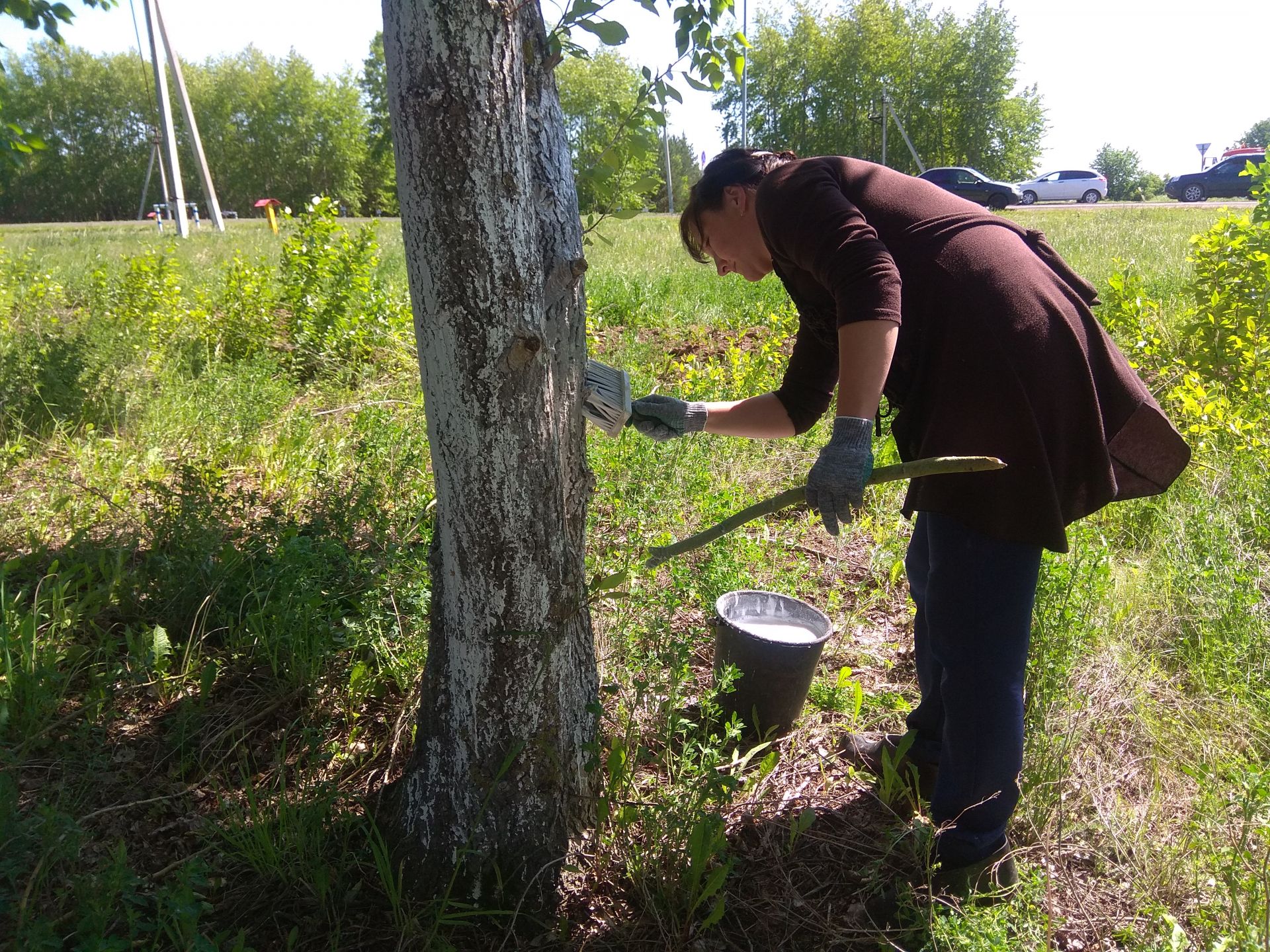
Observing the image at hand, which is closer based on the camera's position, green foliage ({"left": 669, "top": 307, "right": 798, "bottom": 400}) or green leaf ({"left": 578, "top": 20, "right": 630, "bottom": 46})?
green leaf ({"left": 578, "top": 20, "right": 630, "bottom": 46})

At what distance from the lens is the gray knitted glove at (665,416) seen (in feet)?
6.87

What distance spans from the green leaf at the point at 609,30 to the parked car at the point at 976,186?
23.3 metres

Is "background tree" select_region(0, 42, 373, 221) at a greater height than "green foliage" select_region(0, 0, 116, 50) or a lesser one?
greater

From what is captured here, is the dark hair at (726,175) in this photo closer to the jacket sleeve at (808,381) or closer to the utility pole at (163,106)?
the jacket sleeve at (808,381)

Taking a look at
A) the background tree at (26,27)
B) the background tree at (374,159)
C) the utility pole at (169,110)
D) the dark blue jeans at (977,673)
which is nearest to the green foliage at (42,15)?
the background tree at (26,27)

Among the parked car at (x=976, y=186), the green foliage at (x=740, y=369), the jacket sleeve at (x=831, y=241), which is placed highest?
the parked car at (x=976, y=186)

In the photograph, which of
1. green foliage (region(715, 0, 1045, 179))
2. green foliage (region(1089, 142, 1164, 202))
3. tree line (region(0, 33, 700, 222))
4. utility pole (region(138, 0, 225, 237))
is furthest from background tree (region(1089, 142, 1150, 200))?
utility pole (region(138, 0, 225, 237))

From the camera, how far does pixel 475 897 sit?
1.74 m

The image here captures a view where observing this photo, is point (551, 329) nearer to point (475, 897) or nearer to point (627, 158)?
point (627, 158)

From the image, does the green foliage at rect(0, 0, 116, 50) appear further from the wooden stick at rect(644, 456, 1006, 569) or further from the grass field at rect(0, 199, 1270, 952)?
the wooden stick at rect(644, 456, 1006, 569)

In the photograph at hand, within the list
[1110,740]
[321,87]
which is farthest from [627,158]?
[321,87]

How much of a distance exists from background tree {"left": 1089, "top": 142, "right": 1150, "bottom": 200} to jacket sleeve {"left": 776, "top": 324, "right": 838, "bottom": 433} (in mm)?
49519

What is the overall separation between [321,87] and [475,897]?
55.4 metres

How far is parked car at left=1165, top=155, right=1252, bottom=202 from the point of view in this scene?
2555 centimetres
